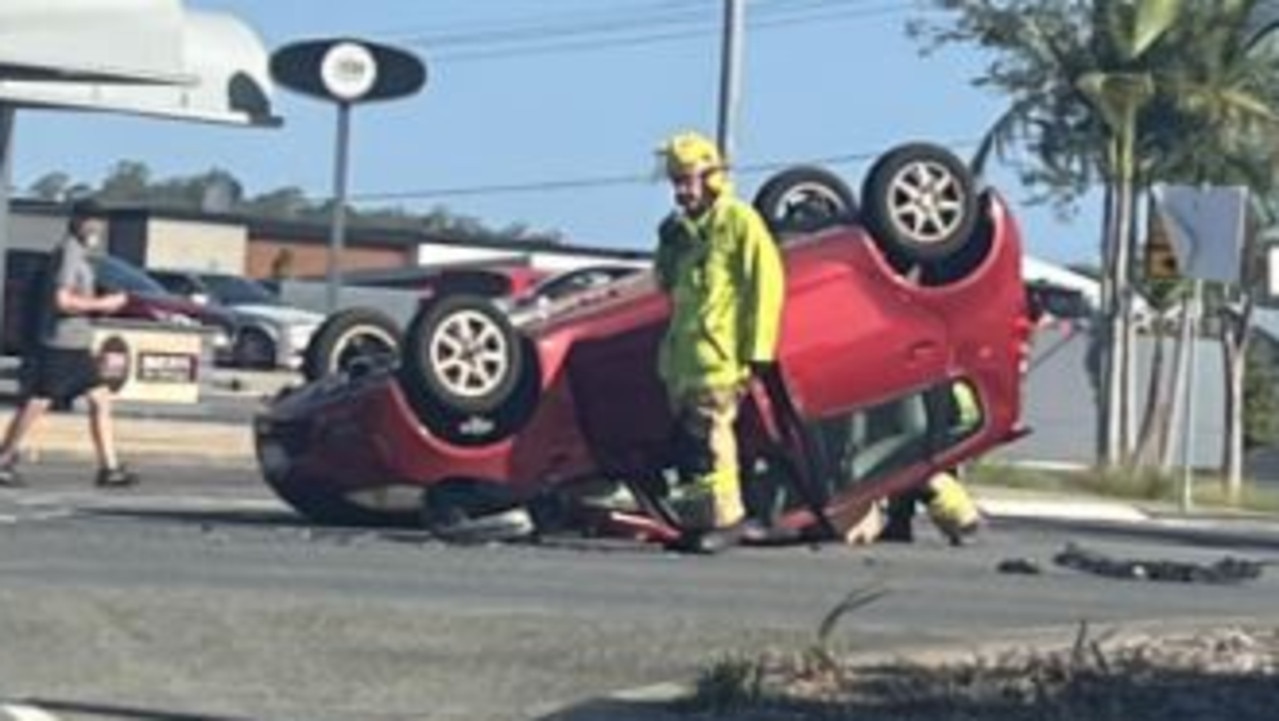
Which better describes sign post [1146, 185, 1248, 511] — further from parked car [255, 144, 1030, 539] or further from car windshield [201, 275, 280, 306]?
car windshield [201, 275, 280, 306]

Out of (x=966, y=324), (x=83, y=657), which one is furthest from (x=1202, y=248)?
(x=83, y=657)

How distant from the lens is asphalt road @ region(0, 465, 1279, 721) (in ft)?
36.9

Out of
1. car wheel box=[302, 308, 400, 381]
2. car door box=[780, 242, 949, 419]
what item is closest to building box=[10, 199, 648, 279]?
car wheel box=[302, 308, 400, 381]

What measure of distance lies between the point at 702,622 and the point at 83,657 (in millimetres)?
2403

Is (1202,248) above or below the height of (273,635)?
above

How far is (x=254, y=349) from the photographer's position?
169 ft

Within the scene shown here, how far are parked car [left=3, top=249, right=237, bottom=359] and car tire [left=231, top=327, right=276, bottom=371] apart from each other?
1.07 feet

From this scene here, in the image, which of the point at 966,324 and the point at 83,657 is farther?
the point at 966,324

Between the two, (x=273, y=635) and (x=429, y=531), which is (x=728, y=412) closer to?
(x=429, y=531)

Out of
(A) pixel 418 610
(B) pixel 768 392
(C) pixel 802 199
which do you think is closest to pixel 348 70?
(C) pixel 802 199

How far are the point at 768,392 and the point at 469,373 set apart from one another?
4.48ft

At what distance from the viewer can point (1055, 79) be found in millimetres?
43344

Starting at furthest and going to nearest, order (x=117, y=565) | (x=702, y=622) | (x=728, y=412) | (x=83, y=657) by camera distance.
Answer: (x=728, y=412), (x=117, y=565), (x=702, y=622), (x=83, y=657)

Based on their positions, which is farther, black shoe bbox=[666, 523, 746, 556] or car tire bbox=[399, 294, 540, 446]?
car tire bbox=[399, 294, 540, 446]
